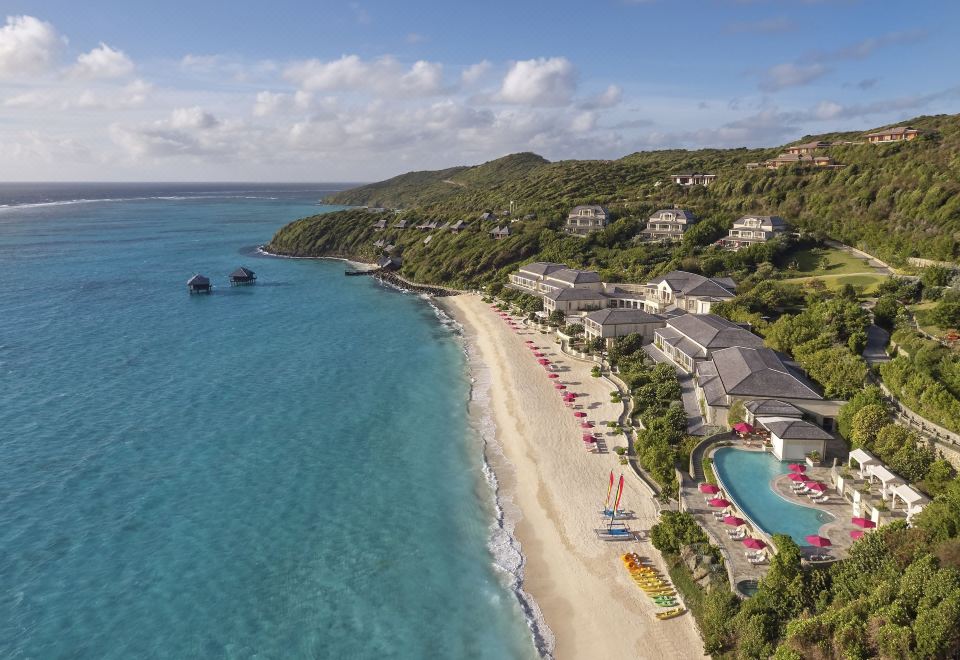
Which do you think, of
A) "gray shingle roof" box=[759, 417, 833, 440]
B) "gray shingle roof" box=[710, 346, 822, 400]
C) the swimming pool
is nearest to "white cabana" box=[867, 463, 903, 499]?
"gray shingle roof" box=[759, 417, 833, 440]

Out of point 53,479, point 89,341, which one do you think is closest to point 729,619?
point 53,479

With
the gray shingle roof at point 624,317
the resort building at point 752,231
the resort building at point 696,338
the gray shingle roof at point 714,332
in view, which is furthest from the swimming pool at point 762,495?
the resort building at point 752,231

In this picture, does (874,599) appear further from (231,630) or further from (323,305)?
(323,305)

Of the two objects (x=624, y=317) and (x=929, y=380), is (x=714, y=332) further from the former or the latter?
(x=929, y=380)

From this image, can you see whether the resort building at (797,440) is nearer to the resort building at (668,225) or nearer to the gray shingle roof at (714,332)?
the gray shingle roof at (714,332)

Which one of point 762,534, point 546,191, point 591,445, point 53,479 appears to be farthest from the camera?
point 546,191

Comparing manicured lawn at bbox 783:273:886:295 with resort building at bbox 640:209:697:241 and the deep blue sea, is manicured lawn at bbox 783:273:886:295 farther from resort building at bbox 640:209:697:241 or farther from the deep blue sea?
the deep blue sea
